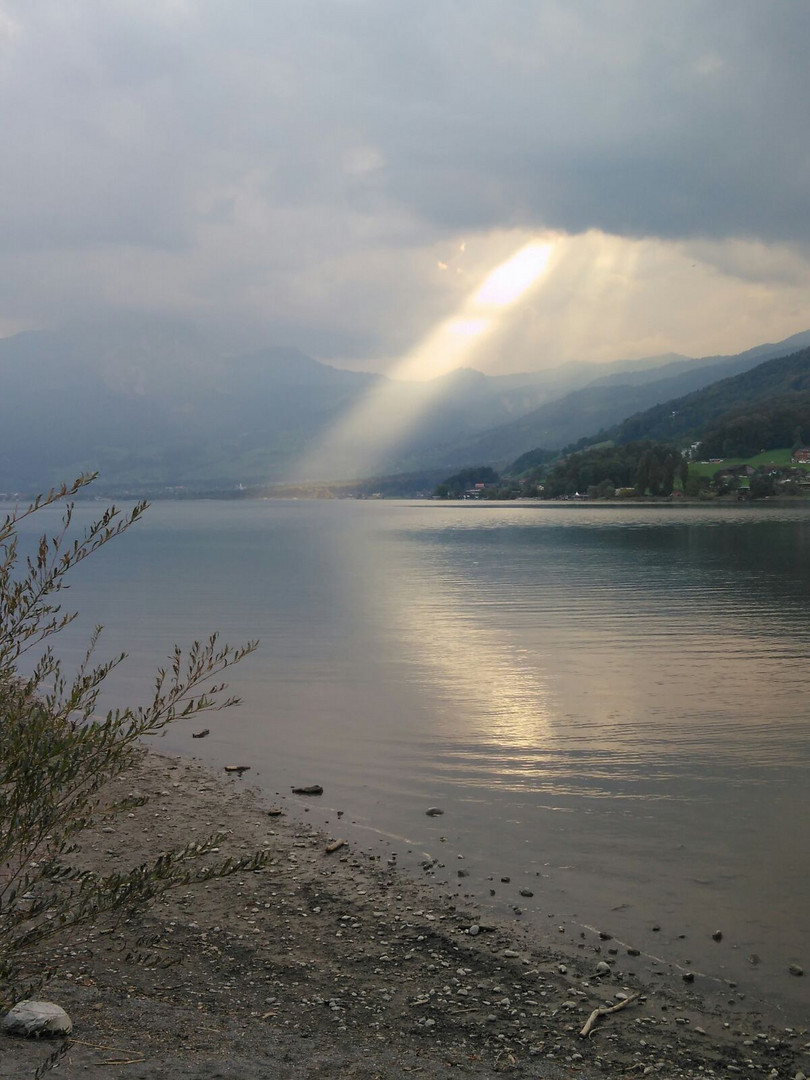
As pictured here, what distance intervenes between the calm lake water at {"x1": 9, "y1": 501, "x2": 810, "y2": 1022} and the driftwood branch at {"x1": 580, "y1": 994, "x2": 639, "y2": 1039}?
0.84m

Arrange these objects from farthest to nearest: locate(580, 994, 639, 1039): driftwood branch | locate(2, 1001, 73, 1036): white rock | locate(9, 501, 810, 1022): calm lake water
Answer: locate(9, 501, 810, 1022): calm lake water < locate(580, 994, 639, 1039): driftwood branch < locate(2, 1001, 73, 1036): white rock

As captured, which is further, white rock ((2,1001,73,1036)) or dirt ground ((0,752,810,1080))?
dirt ground ((0,752,810,1080))

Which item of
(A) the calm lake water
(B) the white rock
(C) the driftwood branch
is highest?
(B) the white rock

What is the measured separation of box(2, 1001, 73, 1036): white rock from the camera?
675cm

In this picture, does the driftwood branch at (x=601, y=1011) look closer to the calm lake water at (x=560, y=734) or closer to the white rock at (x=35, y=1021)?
the calm lake water at (x=560, y=734)

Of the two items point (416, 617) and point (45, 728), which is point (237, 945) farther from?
point (416, 617)

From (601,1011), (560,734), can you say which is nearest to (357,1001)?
(601,1011)

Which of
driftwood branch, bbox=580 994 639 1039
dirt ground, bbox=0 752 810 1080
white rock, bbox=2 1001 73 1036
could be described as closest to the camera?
white rock, bbox=2 1001 73 1036

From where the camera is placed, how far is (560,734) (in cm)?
1827

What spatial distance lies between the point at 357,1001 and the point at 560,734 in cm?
1098

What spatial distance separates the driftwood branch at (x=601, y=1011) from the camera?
24.6 ft

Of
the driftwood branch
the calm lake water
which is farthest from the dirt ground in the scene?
the calm lake water

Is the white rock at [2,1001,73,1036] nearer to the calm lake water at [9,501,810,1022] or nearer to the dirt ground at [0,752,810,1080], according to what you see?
the dirt ground at [0,752,810,1080]

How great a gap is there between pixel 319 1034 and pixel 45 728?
169 inches
